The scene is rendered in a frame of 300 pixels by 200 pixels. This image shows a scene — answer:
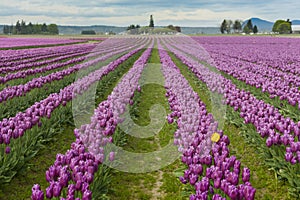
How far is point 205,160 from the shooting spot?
5.01m

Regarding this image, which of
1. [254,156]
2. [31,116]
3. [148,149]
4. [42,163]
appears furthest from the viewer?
[148,149]

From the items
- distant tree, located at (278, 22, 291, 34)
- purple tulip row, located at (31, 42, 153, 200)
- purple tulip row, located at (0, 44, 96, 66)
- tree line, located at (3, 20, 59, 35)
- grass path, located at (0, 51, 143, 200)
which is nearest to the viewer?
purple tulip row, located at (31, 42, 153, 200)

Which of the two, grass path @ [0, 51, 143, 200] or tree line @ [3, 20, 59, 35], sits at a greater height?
tree line @ [3, 20, 59, 35]

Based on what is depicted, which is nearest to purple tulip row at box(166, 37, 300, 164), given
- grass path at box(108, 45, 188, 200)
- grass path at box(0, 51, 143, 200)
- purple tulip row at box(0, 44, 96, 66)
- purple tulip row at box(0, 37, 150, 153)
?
grass path at box(108, 45, 188, 200)

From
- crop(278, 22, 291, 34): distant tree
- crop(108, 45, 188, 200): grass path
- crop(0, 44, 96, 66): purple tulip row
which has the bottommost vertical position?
crop(108, 45, 188, 200): grass path

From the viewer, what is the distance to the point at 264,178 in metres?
5.59

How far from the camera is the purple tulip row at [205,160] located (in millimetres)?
3982

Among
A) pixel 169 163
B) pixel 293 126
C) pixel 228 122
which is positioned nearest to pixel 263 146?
pixel 293 126

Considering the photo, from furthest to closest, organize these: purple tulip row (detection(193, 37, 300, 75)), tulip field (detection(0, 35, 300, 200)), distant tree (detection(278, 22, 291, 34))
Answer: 1. distant tree (detection(278, 22, 291, 34))
2. purple tulip row (detection(193, 37, 300, 75))
3. tulip field (detection(0, 35, 300, 200))

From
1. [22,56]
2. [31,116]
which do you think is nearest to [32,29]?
[22,56]

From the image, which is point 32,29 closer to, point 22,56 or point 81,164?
point 22,56

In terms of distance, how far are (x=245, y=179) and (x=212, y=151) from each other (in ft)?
3.85

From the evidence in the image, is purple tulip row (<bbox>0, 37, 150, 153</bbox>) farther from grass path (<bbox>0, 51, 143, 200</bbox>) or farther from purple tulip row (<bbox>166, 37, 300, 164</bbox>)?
purple tulip row (<bbox>166, 37, 300, 164</bbox>)

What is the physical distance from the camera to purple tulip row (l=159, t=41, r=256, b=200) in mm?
3982
